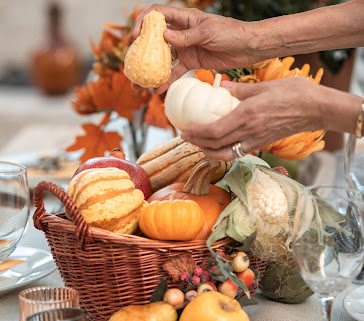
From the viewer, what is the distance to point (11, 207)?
1035mm

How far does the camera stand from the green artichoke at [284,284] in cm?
100

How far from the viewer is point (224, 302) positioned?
0.81 meters

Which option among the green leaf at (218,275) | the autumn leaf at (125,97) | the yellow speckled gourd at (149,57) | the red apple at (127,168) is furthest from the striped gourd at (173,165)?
the autumn leaf at (125,97)

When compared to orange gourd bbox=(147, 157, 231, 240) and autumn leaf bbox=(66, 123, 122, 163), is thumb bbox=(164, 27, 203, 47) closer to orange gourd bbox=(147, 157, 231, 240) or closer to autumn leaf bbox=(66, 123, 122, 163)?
orange gourd bbox=(147, 157, 231, 240)

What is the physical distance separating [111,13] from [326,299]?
5.36m

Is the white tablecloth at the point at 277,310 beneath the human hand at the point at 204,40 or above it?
beneath

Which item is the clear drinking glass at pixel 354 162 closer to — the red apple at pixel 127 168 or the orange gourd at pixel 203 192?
the orange gourd at pixel 203 192

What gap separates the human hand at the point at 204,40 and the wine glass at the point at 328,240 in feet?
1.44

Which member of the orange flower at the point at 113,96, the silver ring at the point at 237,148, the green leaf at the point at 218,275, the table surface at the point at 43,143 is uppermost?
the silver ring at the point at 237,148

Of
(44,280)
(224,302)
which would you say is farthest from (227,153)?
(44,280)

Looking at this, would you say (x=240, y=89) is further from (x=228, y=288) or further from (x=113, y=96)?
(x=113, y=96)

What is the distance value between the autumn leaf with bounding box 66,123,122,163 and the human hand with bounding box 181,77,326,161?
64cm

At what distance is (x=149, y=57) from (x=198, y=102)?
15 cm

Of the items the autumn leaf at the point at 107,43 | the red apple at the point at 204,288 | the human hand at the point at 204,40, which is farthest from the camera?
the autumn leaf at the point at 107,43
